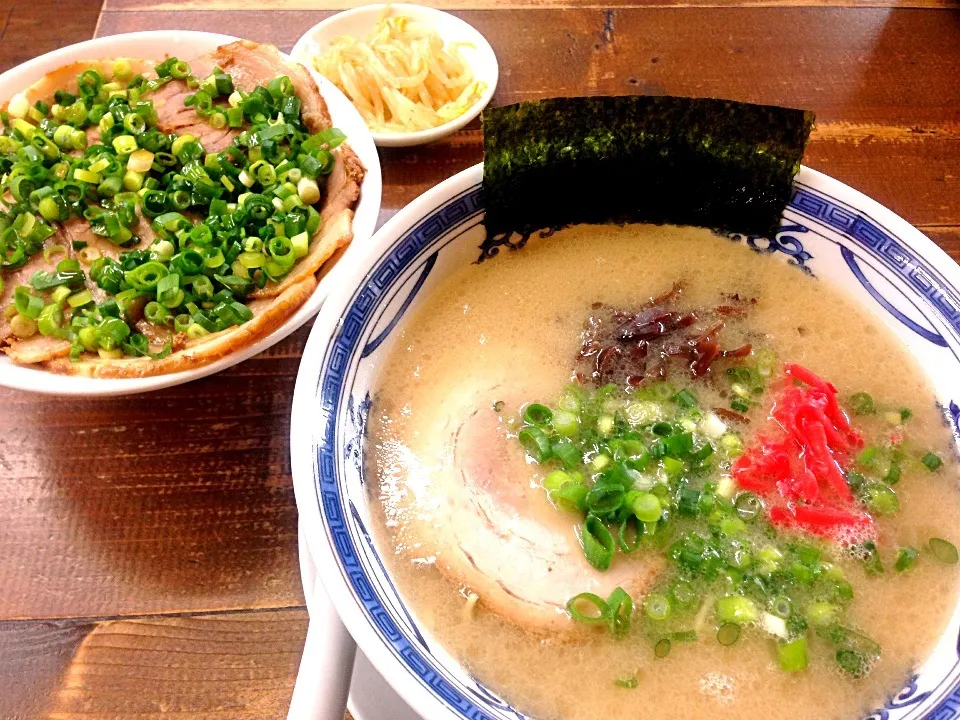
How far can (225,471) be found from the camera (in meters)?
1.42

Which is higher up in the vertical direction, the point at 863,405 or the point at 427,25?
the point at 427,25

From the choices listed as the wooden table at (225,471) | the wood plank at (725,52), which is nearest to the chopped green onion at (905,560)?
the wooden table at (225,471)

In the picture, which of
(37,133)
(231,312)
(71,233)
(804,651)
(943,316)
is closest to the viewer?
(804,651)

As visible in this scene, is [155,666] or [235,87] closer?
[155,666]

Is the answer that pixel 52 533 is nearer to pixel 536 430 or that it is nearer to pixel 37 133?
pixel 536 430

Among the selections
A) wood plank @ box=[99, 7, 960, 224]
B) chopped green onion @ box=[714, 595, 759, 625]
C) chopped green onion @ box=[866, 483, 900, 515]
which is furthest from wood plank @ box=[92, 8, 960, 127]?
chopped green onion @ box=[714, 595, 759, 625]

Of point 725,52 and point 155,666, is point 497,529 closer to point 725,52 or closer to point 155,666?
point 155,666

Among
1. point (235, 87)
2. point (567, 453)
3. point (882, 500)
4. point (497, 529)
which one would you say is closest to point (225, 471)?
point (497, 529)

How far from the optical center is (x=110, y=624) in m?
1.25

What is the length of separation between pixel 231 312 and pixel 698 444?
0.99 m

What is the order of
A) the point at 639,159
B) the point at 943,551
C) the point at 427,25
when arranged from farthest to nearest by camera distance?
the point at 427,25, the point at 639,159, the point at 943,551

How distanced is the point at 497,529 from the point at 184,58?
5.75ft

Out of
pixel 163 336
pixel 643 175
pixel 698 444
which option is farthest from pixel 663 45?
pixel 163 336

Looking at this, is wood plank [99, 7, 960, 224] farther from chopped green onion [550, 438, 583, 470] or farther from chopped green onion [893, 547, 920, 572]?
chopped green onion [893, 547, 920, 572]
